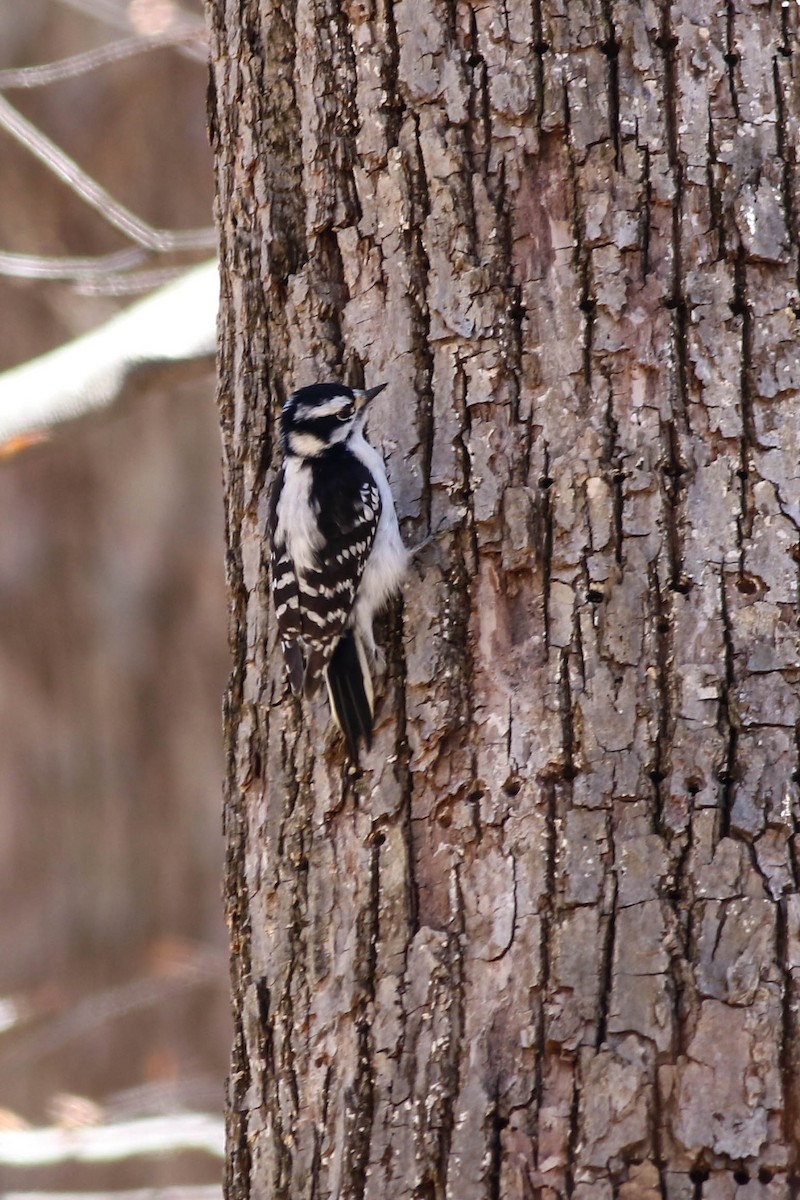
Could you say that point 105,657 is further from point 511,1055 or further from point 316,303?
point 511,1055

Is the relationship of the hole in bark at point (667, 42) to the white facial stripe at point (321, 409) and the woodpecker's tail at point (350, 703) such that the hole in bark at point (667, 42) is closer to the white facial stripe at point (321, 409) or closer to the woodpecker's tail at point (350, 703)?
the white facial stripe at point (321, 409)

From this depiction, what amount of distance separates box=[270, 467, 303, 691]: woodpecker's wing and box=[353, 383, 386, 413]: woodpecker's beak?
1.02 ft

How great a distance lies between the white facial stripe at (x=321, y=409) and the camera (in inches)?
138

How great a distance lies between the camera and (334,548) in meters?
3.99

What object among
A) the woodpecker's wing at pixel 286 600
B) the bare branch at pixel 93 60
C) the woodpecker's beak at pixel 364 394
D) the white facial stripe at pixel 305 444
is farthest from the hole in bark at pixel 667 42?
the bare branch at pixel 93 60

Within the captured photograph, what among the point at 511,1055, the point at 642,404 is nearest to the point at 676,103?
the point at 642,404

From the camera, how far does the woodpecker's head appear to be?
343 cm

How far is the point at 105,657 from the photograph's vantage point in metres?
7.51

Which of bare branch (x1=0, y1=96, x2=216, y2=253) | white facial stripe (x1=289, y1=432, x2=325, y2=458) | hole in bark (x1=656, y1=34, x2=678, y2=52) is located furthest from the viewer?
bare branch (x1=0, y1=96, x2=216, y2=253)

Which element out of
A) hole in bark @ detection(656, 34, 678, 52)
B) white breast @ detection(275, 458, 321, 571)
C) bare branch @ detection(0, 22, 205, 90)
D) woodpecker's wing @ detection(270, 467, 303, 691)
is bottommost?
woodpecker's wing @ detection(270, 467, 303, 691)

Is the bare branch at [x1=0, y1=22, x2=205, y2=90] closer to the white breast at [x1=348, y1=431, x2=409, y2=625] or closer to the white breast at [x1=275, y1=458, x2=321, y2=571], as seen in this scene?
the white breast at [x1=275, y1=458, x2=321, y2=571]

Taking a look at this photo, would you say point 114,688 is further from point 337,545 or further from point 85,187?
point 337,545

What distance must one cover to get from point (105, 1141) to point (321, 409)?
11.6 feet

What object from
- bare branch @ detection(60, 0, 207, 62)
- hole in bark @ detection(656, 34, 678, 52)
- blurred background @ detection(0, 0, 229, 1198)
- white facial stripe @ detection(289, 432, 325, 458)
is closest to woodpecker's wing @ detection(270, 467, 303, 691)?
white facial stripe @ detection(289, 432, 325, 458)
